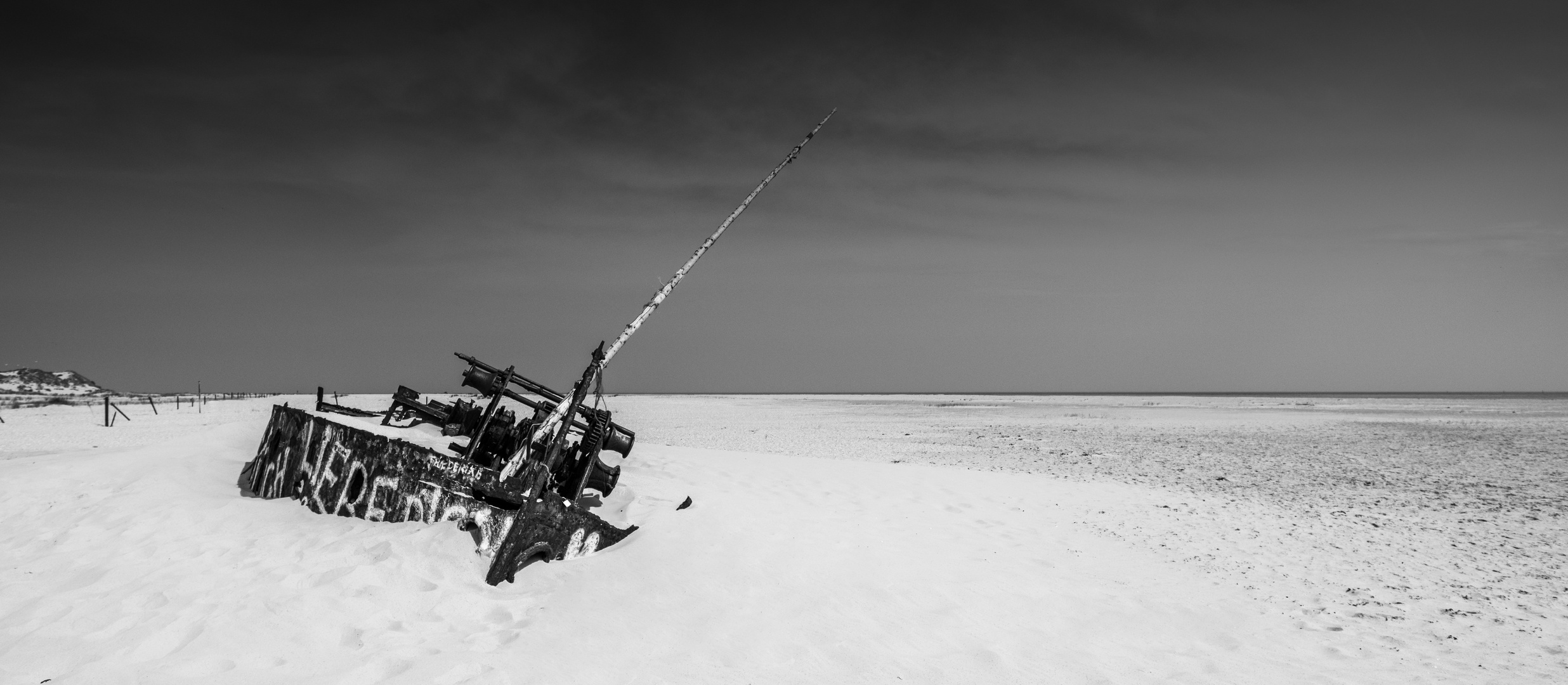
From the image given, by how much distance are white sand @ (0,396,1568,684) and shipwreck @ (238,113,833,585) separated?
18 cm

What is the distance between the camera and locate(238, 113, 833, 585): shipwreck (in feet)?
18.5

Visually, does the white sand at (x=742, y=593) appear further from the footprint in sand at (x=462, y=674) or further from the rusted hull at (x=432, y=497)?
the rusted hull at (x=432, y=497)

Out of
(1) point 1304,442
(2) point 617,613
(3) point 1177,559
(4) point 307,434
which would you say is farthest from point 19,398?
(1) point 1304,442

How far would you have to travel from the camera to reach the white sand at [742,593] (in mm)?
4344

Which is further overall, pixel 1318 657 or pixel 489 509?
pixel 489 509

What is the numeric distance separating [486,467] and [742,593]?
2.42 m

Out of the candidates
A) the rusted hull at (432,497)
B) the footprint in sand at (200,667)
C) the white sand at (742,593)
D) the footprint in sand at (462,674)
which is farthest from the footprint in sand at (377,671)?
the rusted hull at (432,497)

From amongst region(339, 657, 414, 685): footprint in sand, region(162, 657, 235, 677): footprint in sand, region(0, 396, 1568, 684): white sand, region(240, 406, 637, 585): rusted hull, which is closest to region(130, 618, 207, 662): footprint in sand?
region(0, 396, 1568, 684): white sand

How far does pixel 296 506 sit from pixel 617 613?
361cm

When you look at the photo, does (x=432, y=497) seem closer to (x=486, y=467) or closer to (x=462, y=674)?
(x=486, y=467)

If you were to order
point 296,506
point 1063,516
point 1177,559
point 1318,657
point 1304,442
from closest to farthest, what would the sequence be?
1. point 1318,657
2. point 296,506
3. point 1177,559
4. point 1063,516
5. point 1304,442

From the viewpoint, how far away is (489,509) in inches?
221

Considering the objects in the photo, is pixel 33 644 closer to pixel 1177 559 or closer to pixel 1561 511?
pixel 1177 559

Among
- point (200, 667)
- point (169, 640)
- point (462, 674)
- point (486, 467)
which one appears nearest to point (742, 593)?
point (462, 674)
